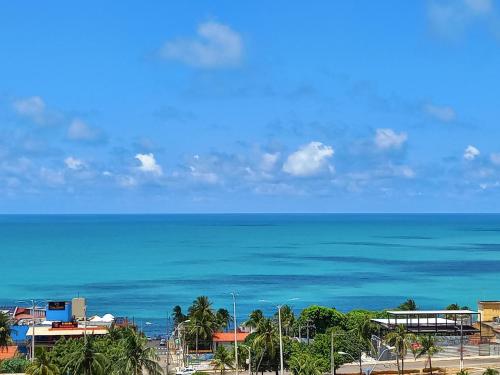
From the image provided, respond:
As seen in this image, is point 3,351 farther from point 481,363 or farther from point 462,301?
point 462,301

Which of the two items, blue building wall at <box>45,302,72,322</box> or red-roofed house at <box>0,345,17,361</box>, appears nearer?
red-roofed house at <box>0,345,17,361</box>

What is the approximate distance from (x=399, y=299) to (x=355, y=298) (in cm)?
1019

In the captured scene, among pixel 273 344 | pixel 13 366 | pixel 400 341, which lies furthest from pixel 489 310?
pixel 13 366

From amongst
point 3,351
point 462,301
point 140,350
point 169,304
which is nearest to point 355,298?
point 462,301

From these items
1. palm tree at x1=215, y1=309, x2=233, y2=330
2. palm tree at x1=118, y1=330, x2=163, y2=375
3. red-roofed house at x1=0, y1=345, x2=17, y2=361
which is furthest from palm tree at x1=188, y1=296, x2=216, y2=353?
palm tree at x1=118, y1=330, x2=163, y2=375

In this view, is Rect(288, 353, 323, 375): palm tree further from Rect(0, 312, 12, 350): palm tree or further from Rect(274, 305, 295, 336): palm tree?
Rect(0, 312, 12, 350): palm tree

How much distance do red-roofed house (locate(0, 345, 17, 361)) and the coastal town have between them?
0.42ft

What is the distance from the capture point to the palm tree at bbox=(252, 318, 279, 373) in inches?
3324

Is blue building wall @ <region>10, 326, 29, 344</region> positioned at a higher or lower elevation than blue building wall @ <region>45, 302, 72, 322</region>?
lower

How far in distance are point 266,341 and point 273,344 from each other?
0.78 metres

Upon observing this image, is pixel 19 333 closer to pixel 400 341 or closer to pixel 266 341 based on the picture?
pixel 266 341

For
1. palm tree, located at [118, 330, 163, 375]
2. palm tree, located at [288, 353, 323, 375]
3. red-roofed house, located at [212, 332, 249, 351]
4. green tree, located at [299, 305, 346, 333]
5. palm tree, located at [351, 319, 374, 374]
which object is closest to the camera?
palm tree, located at [118, 330, 163, 375]

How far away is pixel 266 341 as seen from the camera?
84562mm

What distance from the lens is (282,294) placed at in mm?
198375
